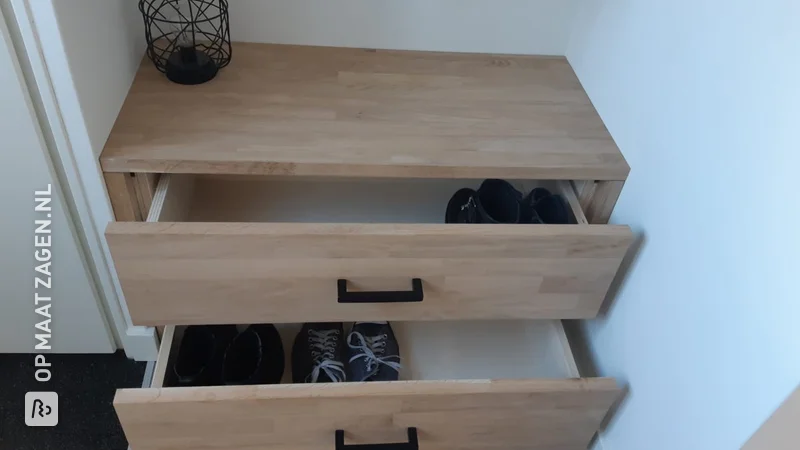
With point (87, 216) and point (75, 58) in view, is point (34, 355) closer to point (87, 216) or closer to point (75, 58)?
point (87, 216)

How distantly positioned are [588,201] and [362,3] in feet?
1.94

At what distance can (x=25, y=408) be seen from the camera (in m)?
1.26

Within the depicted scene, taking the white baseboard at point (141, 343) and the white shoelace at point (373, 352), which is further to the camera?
the white baseboard at point (141, 343)

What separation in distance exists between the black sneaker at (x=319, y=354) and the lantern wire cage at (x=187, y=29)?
0.55 m

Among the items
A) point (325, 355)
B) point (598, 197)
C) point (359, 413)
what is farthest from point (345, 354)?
point (598, 197)

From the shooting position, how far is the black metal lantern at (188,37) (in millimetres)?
1138

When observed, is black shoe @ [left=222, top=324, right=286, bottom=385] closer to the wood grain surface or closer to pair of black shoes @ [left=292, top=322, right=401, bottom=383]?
pair of black shoes @ [left=292, top=322, right=401, bottom=383]

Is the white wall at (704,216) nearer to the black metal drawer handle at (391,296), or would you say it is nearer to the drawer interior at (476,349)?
the drawer interior at (476,349)

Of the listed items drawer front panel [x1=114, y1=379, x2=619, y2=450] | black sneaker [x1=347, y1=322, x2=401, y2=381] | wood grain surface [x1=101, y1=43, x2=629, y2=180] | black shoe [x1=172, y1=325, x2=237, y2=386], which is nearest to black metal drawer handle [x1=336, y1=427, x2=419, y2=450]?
drawer front panel [x1=114, y1=379, x2=619, y2=450]

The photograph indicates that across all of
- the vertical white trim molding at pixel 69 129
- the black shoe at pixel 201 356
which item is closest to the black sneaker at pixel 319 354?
the black shoe at pixel 201 356

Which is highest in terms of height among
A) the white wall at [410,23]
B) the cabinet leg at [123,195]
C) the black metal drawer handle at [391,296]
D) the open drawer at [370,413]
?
the white wall at [410,23]

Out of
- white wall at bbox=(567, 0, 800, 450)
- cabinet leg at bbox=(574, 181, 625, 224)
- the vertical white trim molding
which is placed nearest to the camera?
white wall at bbox=(567, 0, 800, 450)

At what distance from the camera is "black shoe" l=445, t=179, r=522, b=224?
1.21 metres

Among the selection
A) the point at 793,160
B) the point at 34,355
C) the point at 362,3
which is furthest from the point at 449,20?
the point at 34,355
